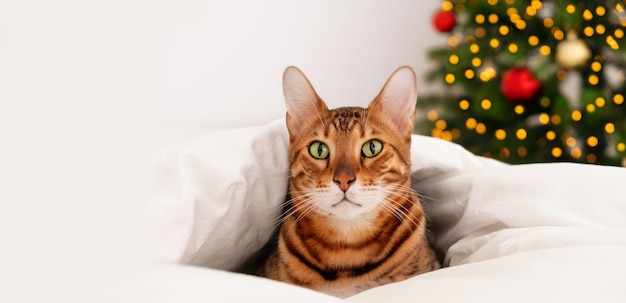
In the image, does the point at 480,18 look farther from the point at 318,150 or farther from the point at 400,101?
the point at 318,150

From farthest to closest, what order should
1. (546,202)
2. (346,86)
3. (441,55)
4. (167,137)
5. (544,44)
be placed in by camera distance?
(346,86)
(441,55)
(544,44)
(546,202)
(167,137)

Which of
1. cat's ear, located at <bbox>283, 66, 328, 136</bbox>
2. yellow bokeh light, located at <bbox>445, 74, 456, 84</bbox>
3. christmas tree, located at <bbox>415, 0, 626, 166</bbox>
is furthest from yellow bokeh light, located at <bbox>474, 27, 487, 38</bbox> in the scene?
cat's ear, located at <bbox>283, 66, 328, 136</bbox>

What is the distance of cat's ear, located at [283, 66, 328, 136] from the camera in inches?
42.3

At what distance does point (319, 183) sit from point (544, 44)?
169 centimetres

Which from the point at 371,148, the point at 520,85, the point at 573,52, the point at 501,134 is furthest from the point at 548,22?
the point at 371,148

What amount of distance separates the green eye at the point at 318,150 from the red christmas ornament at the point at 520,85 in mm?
1446

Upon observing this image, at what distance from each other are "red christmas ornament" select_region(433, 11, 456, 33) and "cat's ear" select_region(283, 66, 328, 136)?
64.1 inches

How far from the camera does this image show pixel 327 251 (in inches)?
41.2

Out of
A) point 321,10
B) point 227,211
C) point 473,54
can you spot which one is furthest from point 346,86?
point 227,211

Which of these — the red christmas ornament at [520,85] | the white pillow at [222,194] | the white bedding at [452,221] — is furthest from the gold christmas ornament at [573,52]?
the white pillow at [222,194]

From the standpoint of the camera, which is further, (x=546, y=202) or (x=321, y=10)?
(x=321, y=10)

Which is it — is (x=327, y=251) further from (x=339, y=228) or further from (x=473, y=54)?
(x=473, y=54)

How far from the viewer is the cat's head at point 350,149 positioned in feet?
Result: 3.29

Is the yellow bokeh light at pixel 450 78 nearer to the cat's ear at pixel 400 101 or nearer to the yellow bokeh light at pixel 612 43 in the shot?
the yellow bokeh light at pixel 612 43
